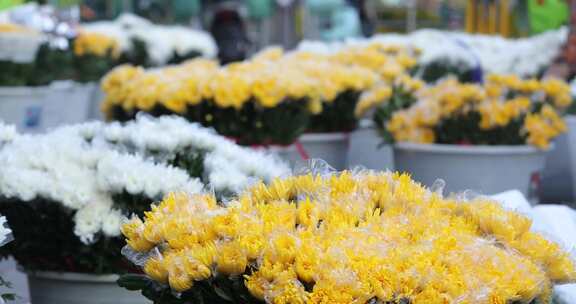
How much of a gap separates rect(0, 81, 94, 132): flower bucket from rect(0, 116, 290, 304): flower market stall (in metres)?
2.94

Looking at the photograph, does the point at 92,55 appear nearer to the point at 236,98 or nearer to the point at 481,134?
the point at 236,98

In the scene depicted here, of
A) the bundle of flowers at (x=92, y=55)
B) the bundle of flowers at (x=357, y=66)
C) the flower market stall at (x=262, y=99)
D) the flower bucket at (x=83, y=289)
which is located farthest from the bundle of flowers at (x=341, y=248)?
the bundle of flowers at (x=92, y=55)

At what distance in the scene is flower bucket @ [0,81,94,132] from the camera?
597 centimetres

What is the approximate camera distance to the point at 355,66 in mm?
5906

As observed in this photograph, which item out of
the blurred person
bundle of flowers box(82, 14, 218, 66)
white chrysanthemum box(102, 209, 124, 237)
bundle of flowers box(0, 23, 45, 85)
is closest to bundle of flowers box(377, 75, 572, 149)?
white chrysanthemum box(102, 209, 124, 237)

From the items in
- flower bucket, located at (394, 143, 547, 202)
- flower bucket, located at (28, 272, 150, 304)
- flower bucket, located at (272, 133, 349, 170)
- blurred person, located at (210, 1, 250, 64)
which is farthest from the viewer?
blurred person, located at (210, 1, 250, 64)

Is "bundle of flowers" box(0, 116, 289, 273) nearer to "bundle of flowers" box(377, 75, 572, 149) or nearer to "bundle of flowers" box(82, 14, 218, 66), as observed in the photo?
"bundle of flowers" box(377, 75, 572, 149)

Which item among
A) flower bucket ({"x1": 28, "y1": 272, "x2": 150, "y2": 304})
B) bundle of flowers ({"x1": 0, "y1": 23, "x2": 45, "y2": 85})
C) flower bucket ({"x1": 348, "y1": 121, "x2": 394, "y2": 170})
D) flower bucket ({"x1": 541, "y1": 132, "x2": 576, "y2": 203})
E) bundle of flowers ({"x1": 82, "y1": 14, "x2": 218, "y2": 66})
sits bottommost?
flower bucket ({"x1": 541, "y1": 132, "x2": 576, "y2": 203})

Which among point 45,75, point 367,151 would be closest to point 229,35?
point 45,75

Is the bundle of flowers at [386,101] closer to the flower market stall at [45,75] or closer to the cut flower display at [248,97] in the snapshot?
the cut flower display at [248,97]

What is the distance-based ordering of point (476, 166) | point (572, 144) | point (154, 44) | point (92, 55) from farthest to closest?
point (154, 44) < point (92, 55) < point (572, 144) < point (476, 166)

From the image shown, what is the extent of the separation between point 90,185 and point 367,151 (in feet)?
10.1

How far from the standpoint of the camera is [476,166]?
468 cm

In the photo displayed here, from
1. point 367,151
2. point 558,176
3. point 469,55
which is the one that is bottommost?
point 558,176
